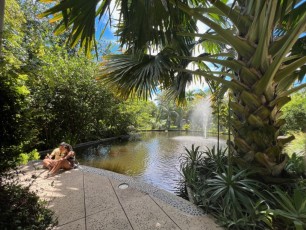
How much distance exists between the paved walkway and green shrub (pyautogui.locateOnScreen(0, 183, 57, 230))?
24 centimetres

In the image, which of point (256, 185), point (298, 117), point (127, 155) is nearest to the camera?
point (256, 185)

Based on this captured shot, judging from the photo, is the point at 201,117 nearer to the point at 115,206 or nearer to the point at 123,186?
the point at 123,186

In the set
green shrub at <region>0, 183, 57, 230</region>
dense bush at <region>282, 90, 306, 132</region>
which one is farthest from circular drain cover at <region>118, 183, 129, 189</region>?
dense bush at <region>282, 90, 306, 132</region>

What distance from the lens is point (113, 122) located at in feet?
44.0

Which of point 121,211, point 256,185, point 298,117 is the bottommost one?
point 121,211

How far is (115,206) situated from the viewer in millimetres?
3129

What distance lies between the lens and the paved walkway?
2645 millimetres

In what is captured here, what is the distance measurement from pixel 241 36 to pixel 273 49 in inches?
21.1

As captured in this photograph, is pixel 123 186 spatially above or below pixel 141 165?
above

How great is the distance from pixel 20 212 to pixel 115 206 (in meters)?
1.37

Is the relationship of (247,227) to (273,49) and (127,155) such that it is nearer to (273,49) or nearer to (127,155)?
(273,49)

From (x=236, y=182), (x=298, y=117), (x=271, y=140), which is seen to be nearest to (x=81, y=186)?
(x=236, y=182)

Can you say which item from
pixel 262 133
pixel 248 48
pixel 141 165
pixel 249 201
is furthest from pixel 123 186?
pixel 248 48

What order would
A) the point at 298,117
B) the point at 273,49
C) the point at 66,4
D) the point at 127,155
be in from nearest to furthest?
the point at 66,4 → the point at 273,49 → the point at 127,155 → the point at 298,117
